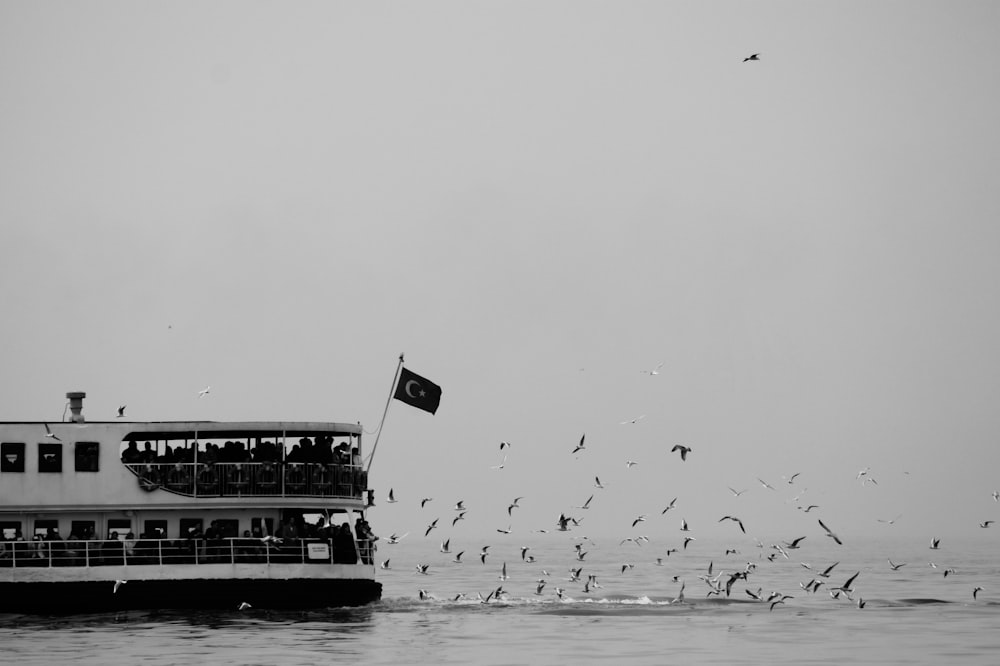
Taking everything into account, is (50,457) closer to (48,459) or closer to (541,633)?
(48,459)

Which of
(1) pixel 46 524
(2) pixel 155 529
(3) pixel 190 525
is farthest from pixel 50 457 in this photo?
Answer: (3) pixel 190 525

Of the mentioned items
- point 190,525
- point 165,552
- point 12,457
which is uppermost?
point 12,457

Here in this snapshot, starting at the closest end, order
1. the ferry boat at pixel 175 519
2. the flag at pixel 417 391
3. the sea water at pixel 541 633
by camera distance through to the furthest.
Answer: the sea water at pixel 541 633 < the ferry boat at pixel 175 519 < the flag at pixel 417 391

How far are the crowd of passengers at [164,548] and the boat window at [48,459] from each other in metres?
1.81

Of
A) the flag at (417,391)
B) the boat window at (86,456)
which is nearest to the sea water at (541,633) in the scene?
the boat window at (86,456)

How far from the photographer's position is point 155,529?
48.6 meters

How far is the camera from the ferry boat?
46.9m

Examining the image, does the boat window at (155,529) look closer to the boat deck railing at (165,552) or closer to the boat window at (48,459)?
the boat deck railing at (165,552)

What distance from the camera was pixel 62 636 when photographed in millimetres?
43219

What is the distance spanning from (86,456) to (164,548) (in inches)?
144

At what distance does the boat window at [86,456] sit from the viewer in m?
48.2

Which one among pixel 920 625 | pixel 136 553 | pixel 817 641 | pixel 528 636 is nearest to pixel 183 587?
pixel 136 553

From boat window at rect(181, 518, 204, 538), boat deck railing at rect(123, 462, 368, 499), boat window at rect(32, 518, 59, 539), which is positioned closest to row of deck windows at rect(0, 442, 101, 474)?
boat deck railing at rect(123, 462, 368, 499)

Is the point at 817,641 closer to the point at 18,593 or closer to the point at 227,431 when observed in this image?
the point at 227,431
